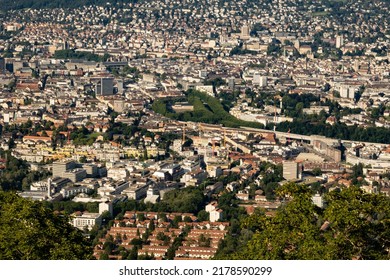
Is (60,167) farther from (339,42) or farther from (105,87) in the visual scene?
(339,42)

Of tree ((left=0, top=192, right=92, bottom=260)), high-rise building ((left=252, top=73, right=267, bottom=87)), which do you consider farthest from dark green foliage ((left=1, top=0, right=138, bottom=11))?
tree ((left=0, top=192, right=92, bottom=260))

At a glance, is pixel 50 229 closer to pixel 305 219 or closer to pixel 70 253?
pixel 70 253

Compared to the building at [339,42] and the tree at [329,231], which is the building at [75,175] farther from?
the building at [339,42]

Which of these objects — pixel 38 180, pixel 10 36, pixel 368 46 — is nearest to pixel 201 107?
pixel 38 180

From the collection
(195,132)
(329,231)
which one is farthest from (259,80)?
(329,231)

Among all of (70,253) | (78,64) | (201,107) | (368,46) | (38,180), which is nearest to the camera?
(70,253)

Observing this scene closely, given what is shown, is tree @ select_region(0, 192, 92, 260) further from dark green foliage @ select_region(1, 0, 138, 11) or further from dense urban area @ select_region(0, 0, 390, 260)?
dark green foliage @ select_region(1, 0, 138, 11)
